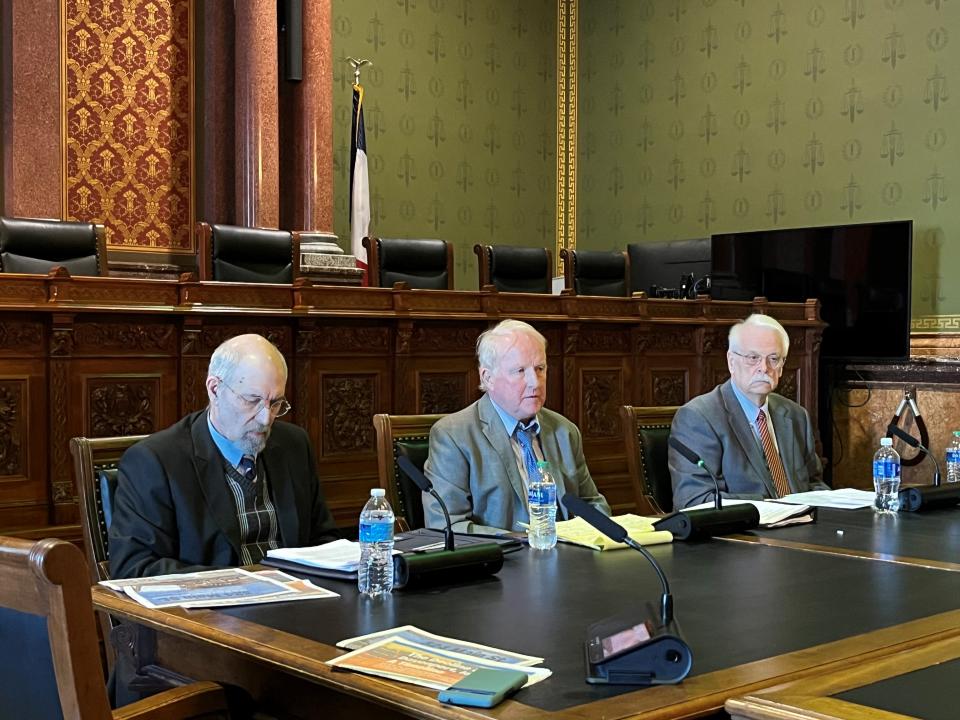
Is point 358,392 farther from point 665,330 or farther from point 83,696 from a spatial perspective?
point 83,696

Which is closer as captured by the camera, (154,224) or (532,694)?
(532,694)

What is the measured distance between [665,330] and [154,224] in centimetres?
369

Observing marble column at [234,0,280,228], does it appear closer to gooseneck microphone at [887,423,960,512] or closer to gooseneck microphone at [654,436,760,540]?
gooseneck microphone at [887,423,960,512]

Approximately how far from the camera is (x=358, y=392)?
18.2ft

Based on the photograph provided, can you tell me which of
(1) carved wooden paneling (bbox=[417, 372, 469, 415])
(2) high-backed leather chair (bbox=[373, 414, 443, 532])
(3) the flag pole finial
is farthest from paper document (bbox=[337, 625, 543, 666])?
(3) the flag pole finial

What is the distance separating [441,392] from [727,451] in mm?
2239

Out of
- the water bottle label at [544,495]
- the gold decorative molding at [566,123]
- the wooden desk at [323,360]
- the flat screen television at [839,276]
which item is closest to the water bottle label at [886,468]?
the water bottle label at [544,495]

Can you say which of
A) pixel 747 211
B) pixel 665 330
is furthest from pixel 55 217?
pixel 747 211

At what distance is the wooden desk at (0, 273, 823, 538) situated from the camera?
15.3 feet

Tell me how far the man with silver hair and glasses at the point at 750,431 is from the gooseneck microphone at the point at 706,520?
743mm

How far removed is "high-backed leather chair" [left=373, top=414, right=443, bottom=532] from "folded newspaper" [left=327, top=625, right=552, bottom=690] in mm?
1499

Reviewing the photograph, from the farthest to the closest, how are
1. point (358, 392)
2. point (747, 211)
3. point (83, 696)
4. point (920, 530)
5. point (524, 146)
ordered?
point (524, 146)
point (747, 211)
point (358, 392)
point (920, 530)
point (83, 696)

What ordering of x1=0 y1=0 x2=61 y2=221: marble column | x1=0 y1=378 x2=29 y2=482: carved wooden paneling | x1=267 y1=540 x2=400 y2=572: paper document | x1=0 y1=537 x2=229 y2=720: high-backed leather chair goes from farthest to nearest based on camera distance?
x1=0 y1=0 x2=61 y2=221: marble column → x1=0 y1=378 x2=29 y2=482: carved wooden paneling → x1=267 y1=540 x2=400 y2=572: paper document → x1=0 y1=537 x2=229 y2=720: high-backed leather chair

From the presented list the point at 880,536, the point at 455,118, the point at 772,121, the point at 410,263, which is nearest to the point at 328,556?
the point at 880,536
